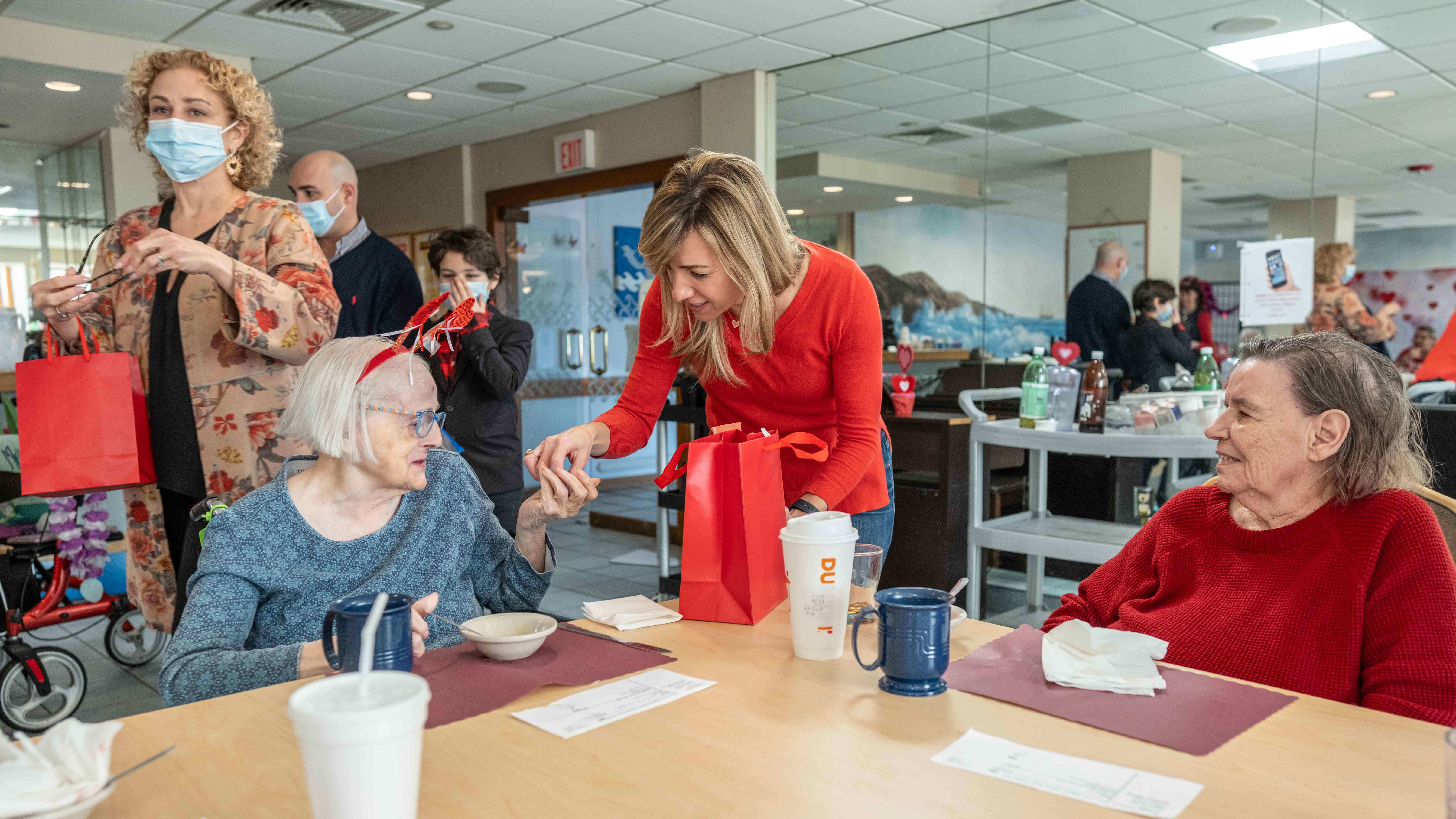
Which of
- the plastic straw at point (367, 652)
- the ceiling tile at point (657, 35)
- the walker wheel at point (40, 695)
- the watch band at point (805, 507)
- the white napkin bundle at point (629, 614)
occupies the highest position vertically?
the ceiling tile at point (657, 35)

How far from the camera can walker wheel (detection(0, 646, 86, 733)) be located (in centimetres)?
302

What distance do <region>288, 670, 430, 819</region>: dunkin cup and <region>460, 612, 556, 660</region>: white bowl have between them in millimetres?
565

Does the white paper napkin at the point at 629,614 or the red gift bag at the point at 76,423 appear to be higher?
the red gift bag at the point at 76,423

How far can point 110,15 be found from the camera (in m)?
4.62

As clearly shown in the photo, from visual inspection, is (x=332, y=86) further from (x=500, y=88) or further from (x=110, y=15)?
(x=110, y=15)

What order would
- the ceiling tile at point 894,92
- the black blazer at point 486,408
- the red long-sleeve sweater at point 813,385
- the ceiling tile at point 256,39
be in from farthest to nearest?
the ceiling tile at point 894,92 < the ceiling tile at point 256,39 < the black blazer at point 486,408 < the red long-sleeve sweater at point 813,385

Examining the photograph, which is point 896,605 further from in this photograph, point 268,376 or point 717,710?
point 268,376

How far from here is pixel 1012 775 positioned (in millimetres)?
972

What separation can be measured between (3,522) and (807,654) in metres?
3.24

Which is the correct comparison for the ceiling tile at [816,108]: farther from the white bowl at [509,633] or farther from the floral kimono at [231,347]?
the white bowl at [509,633]

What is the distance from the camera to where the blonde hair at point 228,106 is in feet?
6.89

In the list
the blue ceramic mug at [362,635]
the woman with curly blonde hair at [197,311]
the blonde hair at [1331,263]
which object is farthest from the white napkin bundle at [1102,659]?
the blonde hair at [1331,263]

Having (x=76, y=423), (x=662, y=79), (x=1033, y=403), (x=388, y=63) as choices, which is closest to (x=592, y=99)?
(x=662, y=79)

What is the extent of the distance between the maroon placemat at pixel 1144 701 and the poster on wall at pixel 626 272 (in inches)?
272
